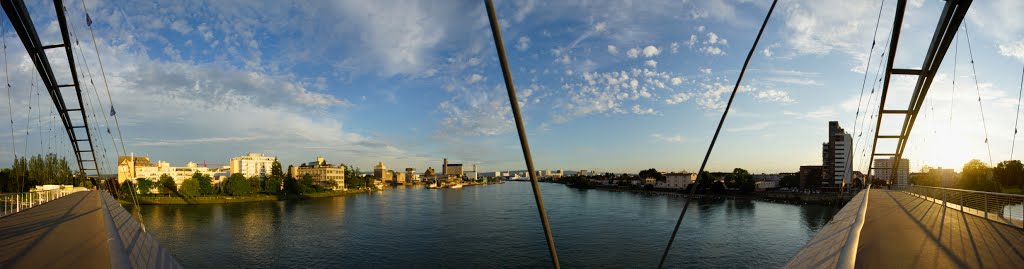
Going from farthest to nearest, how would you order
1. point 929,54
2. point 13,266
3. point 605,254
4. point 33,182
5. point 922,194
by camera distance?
point 33,182 < point 605,254 < point 922,194 < point 929,54 < point 13,266

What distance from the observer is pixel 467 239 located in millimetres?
30062

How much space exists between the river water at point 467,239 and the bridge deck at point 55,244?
13236mm

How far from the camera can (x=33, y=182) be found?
5753cm

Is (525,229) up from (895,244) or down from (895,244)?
down

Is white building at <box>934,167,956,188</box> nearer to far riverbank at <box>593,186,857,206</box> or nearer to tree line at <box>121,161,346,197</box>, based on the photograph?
far riverbank at <box>593,186,857,206</box>

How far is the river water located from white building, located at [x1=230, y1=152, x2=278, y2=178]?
343ft

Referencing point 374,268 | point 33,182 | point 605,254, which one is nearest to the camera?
point 374,268

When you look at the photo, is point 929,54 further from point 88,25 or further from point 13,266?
point 88,25

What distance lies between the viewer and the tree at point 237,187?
65125 millimetres

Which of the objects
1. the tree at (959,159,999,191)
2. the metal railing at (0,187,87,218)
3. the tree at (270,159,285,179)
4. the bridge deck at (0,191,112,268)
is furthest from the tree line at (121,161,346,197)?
the tree at (959,159,999,191)

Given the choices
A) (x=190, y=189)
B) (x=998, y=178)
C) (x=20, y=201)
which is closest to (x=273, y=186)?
(x=190, y=189)

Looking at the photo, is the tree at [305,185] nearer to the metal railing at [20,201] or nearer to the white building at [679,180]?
the metal railing at [20,201]

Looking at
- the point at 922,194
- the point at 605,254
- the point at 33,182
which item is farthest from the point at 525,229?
the point at 33,182

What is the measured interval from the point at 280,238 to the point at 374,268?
13023mm
